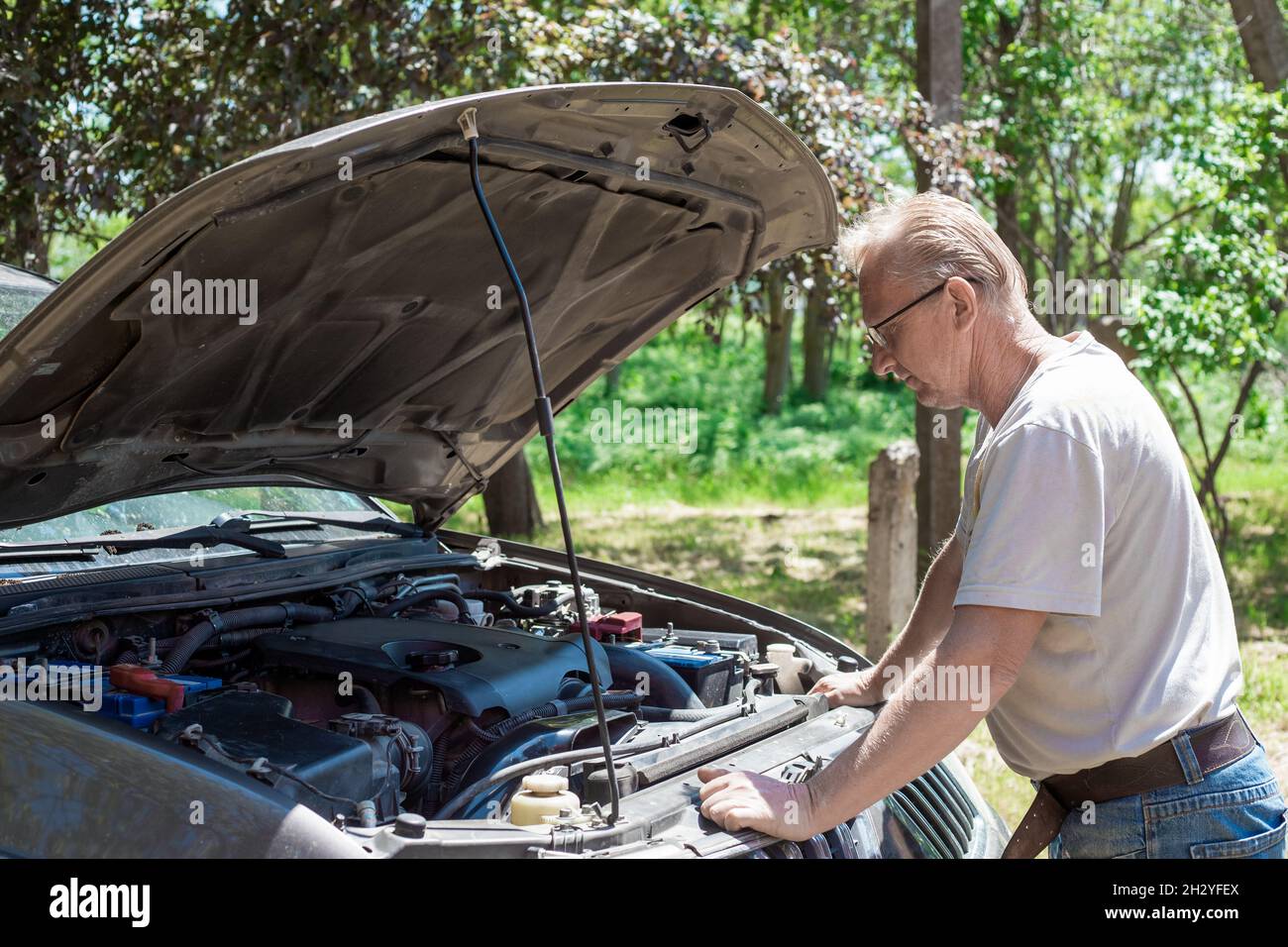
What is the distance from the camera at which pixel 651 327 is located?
3.77 meters

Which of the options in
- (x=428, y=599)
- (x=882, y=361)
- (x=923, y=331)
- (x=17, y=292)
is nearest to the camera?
(x=923, y=331)

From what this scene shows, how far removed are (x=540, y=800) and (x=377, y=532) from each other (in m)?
1.91

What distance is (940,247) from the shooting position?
2.25 m

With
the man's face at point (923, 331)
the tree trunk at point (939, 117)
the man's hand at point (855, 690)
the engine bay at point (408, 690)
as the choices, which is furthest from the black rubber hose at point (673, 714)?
the tree trunk at point (939, 117)

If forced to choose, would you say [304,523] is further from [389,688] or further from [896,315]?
[896,315]

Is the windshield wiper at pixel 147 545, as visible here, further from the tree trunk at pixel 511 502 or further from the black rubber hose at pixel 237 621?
the tree trunk at pixel 511 502

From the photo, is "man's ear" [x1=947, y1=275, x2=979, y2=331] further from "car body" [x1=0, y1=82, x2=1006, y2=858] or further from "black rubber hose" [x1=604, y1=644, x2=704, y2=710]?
"black rubber hose" [x1=604, y1=644, x2=704, y2=710]

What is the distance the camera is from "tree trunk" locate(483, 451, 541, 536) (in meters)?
11.5

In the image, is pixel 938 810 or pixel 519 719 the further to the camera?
pixel 938 810

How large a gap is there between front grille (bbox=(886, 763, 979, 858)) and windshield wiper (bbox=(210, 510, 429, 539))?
6.02ft

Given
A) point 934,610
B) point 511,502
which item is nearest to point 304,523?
point 934,610

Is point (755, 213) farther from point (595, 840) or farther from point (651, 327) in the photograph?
point (595, 840)

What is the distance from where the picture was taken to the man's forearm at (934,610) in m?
2.84
